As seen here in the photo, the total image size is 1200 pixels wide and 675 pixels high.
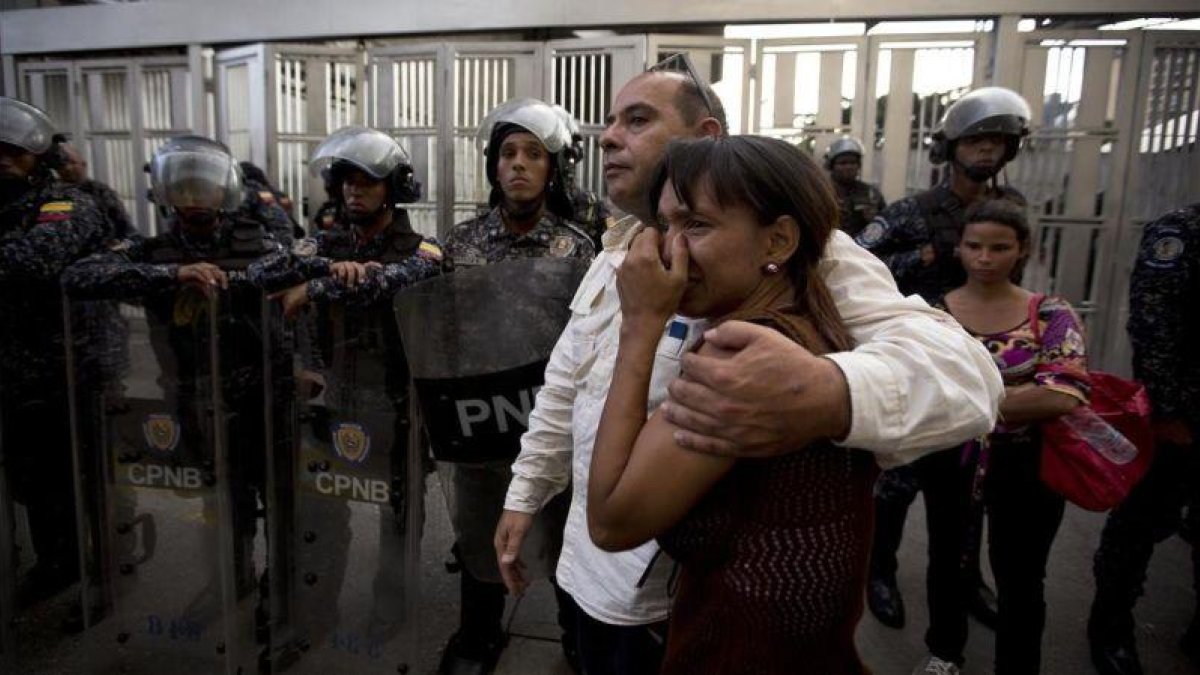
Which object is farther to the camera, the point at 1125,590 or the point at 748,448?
the point at 1125,590

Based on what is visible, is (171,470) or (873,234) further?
(873,234)

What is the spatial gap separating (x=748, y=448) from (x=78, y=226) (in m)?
3.16

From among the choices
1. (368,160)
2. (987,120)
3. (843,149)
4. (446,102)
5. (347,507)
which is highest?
(446,102)

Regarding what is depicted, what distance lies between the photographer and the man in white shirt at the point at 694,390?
0.89 meters

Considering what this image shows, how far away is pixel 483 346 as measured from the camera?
6.44 feet

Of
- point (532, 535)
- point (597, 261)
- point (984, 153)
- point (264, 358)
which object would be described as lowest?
point (532, 535)

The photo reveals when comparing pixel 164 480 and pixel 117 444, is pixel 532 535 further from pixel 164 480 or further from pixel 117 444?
pixel 117 444

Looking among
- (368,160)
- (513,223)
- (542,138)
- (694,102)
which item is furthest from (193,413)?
(694,102)

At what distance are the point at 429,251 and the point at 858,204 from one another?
3.50 metres

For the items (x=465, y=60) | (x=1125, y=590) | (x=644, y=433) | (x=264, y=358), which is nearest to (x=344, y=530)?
(x=264, y=358)

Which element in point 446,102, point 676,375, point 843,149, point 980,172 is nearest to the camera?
point 676,375

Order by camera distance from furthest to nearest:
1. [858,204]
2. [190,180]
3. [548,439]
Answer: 1. [858,204]
2. [190,180]
3. [548,439]

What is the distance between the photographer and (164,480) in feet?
8.41

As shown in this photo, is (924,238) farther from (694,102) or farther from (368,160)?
(368,160)
